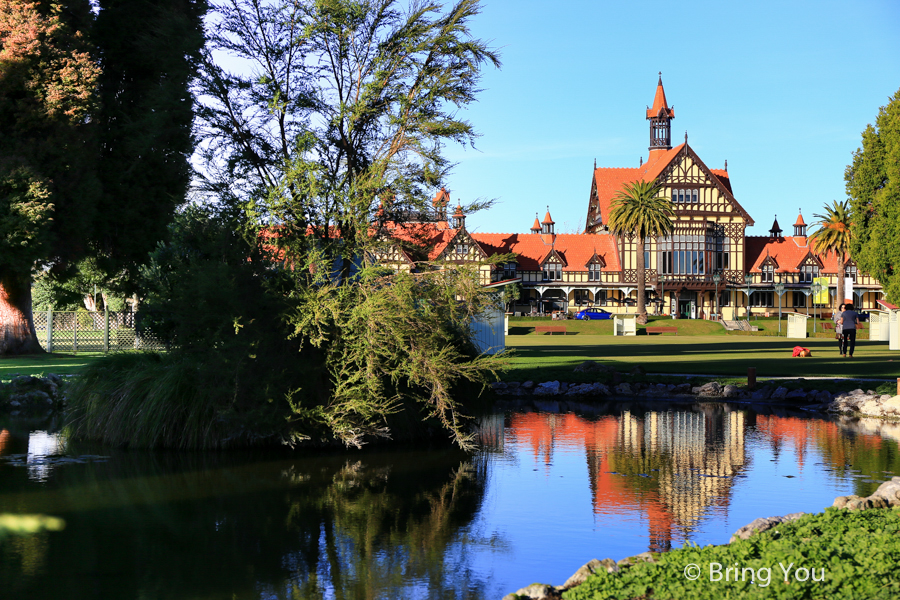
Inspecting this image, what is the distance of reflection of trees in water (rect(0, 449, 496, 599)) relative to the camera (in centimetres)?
659

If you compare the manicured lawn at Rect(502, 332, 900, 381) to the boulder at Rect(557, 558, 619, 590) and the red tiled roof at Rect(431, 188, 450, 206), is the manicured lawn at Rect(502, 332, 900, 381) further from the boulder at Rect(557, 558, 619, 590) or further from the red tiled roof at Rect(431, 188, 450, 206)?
the boulder at Rect(557, 558, 619, 590)

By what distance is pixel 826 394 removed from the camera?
18.8 metres

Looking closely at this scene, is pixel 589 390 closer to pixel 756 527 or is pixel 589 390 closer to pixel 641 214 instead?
pixel 756 527

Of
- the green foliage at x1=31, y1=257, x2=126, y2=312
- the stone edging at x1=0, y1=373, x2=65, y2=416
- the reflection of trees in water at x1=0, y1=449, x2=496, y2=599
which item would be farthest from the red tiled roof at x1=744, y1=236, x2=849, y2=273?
the reflection of trees in water at x1=0, y1=449, x2=496, y2=599

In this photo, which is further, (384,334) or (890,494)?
(384,334)

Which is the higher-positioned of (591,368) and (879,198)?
(879,198)

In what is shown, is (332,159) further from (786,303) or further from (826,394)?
(786,303)

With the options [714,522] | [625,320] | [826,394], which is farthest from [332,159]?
[625,320]

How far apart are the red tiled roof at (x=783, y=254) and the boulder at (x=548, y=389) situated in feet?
226

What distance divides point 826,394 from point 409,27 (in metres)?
12.8

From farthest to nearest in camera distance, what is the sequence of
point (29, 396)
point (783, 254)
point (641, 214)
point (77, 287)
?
1. point (783, 254)
2. point (641, 214)
3. point (77, 287)
4. point (29, 396)

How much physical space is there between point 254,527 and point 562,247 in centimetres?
7790

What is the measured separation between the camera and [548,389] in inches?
834

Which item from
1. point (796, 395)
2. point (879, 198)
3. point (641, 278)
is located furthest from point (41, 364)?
point (641, 278)
